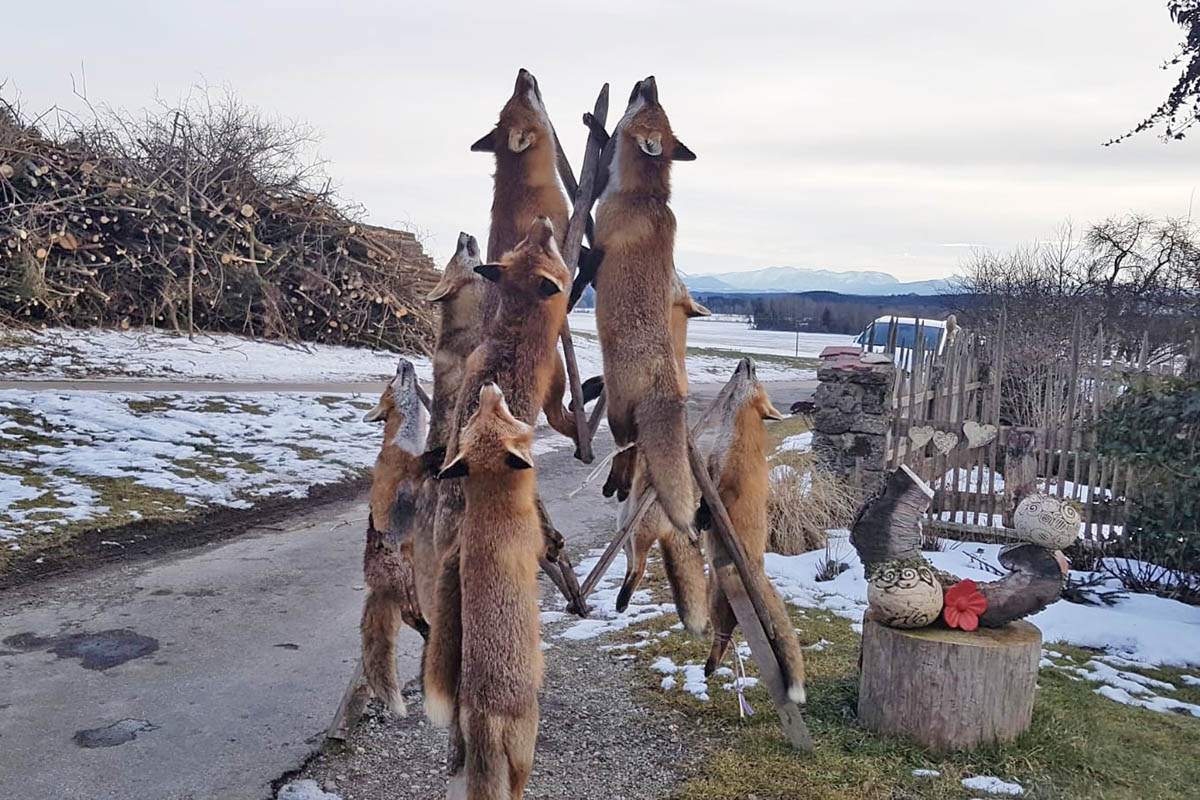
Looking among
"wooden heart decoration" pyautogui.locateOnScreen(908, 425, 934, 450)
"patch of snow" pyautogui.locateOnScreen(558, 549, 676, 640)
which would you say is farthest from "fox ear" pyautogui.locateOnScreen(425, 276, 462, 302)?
"wooden heart decoration" pyautogui.locateOnScreen(908, 425, 934, 450)

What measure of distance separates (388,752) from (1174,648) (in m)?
4.80

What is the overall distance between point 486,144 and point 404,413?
978 millimetres

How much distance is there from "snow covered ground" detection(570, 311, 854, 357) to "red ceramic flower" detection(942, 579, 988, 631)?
24964mm

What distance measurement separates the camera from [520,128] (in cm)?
264

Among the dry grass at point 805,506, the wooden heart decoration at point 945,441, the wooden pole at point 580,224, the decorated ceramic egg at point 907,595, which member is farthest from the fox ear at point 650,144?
the wooden heart decoration at point 945,441

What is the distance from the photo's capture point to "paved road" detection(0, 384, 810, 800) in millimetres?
3531

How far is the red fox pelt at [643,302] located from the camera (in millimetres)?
2691

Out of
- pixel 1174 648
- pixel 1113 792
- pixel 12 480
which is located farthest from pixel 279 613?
pixel 1174 648

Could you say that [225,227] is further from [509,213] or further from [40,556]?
[509,213]

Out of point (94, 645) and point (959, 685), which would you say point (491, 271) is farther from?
point (94, 645)

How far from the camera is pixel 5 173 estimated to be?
510 inches

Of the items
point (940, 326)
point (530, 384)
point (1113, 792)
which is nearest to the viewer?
point (530, 384)

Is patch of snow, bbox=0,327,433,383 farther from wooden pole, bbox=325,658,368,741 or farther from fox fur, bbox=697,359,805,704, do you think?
fox fur, bbox=697,359,805,704

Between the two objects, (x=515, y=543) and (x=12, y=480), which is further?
(x=12, y=480)
